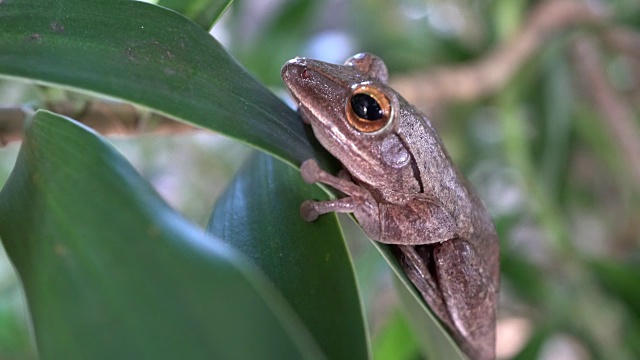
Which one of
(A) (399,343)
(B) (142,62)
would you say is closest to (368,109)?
(B) (142,62)

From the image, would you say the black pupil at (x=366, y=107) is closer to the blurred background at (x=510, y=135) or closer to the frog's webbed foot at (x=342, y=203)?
the frog's webbed foot at (x=342, y=203)

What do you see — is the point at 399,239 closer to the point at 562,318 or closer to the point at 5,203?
the point at 5,203

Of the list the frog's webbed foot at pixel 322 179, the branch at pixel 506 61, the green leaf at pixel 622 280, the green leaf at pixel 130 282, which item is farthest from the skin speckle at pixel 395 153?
the green leaf at pixel 622 280

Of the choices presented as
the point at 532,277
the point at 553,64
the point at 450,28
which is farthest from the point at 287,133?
the point at 450,28

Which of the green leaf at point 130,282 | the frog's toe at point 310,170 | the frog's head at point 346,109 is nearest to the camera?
the green leaf at point 130,282

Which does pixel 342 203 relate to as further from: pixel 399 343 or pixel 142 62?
pixel 399 343
